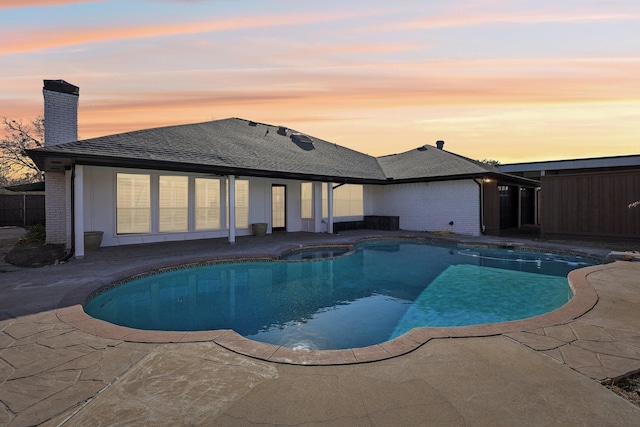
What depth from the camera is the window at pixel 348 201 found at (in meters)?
16.4

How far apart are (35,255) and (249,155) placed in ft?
23.7

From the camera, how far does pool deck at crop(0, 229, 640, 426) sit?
2.28 metres

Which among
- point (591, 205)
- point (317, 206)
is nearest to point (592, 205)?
point (591, 205)

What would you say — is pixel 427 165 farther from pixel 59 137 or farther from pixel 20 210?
pixel 20 210

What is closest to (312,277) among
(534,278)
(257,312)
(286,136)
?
(257,312)

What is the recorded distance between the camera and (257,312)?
5766mm

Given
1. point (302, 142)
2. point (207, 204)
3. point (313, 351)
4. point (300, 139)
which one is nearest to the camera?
point (313, 351)

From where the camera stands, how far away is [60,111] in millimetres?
10219

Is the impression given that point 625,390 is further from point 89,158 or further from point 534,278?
point 89,158

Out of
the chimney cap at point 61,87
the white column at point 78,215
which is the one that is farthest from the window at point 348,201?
the chimney cap at point 61,87

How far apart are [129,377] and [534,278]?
8.57m

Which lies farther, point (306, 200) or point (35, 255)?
point (306, 200)

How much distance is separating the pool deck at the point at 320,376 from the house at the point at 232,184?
6267mm

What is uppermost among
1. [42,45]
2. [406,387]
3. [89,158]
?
[42,45]
